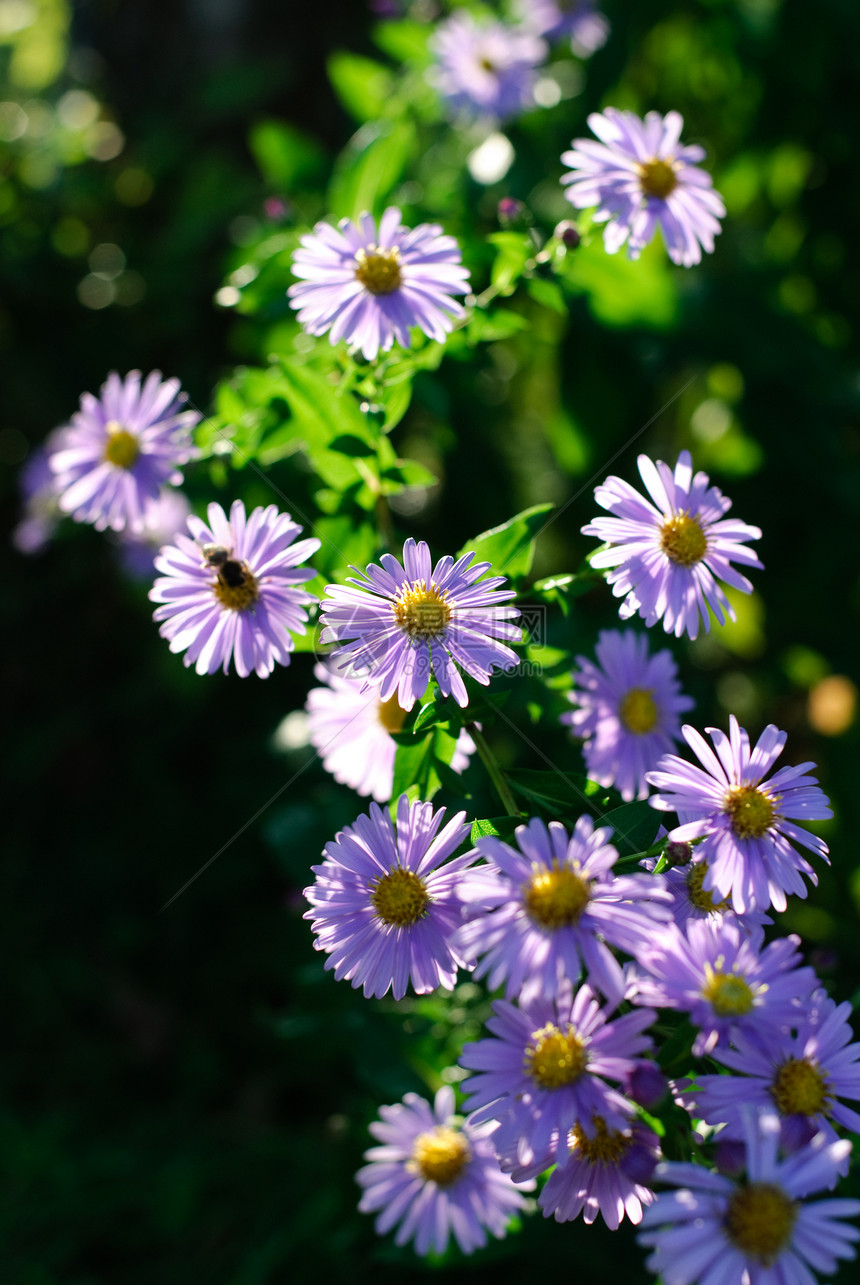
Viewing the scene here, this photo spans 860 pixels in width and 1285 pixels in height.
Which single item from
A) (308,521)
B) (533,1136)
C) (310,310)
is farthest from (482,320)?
(533,1136)

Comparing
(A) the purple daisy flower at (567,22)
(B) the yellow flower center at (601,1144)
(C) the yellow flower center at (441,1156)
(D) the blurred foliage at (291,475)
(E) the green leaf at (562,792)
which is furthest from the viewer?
(A) the purple daisy flower at (567,22)

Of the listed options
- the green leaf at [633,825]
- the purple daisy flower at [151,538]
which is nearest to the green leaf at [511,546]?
Answer: the green leaf at [633,825]

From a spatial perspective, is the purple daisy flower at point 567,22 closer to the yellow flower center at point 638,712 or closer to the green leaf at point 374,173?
the green leaf at point 374,173

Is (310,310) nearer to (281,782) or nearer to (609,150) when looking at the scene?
(609,150)

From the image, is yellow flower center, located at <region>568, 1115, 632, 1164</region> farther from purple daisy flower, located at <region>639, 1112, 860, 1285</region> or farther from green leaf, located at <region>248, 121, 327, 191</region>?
green leaf, located at <region>248, 121, 327, 191</region>

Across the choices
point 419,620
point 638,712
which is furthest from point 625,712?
point 419,620

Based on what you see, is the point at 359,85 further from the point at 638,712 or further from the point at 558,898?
the point at 558,898
